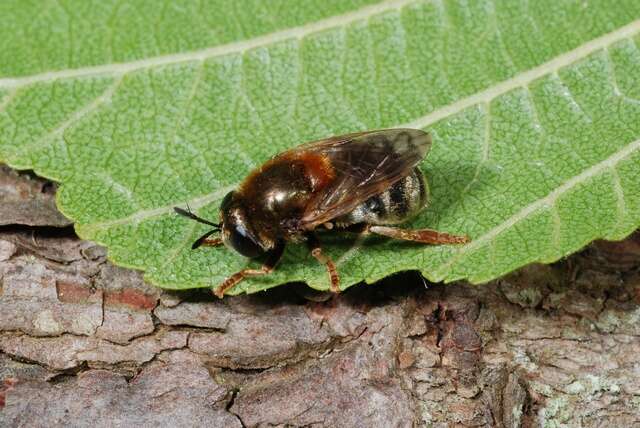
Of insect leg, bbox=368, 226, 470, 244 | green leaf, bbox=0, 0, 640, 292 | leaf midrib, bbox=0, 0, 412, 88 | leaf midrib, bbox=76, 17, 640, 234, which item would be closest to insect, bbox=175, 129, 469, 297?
insect leg, bbox=368, 226, 470, 244

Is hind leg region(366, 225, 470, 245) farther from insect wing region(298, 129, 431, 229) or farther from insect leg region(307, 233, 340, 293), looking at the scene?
insect leg region(307, 233, 340, 293)

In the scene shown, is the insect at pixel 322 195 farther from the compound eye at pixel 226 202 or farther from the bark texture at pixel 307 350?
the bark texture at pixel 307 350

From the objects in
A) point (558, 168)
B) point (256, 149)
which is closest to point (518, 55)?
point (558, 168)

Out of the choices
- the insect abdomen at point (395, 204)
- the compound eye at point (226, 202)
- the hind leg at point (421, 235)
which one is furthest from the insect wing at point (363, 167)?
the compound eye at point (226, 202)

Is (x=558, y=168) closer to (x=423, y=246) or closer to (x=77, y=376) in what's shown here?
(x=423, y=246)

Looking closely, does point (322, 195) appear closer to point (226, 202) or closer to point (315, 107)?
point (226, 202)
